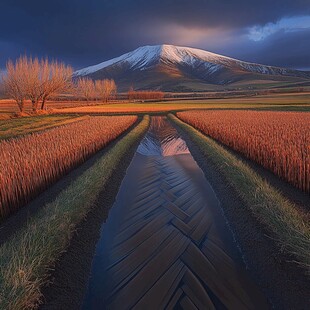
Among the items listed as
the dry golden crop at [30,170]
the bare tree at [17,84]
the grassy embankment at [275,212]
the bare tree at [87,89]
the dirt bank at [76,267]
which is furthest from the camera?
the bare tree at [87,89]

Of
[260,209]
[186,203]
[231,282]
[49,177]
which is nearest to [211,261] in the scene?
[231,282]

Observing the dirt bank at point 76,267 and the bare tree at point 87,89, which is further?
the bare tree at point 87,89

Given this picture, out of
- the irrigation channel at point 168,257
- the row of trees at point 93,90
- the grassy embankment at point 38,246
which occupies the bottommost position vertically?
the row of trees at point 93,90

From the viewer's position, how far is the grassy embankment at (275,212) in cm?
633

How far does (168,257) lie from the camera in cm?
654

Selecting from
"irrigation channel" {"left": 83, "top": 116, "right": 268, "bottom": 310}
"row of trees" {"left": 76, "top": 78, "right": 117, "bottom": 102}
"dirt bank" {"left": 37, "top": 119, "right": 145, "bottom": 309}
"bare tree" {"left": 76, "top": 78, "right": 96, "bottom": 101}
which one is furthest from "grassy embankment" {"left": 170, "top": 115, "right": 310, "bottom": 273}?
"bare tree" {"left": 76, "top": 78, "right": 96, "bottom": 101}

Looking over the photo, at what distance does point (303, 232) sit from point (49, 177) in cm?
941

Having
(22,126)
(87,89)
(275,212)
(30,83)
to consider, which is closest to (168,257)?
(275,212)

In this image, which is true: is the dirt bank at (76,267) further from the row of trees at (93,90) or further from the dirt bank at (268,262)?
the row of trees at (93,90)

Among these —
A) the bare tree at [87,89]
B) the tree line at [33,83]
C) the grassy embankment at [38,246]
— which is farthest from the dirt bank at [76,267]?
the bare tree at [87,89]

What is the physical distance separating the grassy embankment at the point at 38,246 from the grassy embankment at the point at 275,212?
190 inches

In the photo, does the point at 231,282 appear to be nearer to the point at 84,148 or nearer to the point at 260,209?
the point at 260,209

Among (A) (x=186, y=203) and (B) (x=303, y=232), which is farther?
(A) (x=186, y=203)

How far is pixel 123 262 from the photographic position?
646cm
